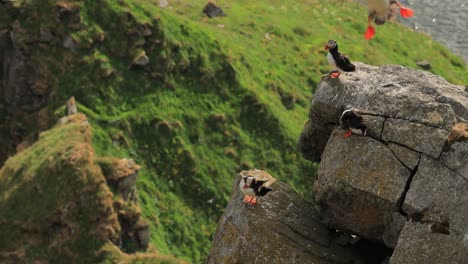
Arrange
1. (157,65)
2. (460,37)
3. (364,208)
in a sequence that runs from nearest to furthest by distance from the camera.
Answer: (364,208) → (157,65) → (460,37)

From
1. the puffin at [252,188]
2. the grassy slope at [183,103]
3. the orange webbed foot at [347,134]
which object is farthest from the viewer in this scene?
the grassy slope at [183,103]

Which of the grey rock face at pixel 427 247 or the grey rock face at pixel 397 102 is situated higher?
the grey rock face at pixel 397 102

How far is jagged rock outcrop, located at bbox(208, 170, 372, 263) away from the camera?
23.4 meters

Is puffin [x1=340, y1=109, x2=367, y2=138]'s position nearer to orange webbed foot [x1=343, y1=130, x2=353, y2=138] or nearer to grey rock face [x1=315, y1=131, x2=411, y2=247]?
orange webbed foot [x1=343, y1=130, x2=353, y2=138]

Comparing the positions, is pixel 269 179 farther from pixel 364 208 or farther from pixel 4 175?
pixel 4 175

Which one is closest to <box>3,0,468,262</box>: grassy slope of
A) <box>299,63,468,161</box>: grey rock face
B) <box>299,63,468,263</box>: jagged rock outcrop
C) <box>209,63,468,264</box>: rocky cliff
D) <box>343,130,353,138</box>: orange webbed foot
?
<box>209,63,468,264</box>: rocky cliff

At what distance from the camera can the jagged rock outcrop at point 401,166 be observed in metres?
20.9

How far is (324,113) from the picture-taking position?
1005 inches

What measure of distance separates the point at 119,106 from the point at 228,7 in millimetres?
26210

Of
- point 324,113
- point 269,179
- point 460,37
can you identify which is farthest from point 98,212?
point 460,37

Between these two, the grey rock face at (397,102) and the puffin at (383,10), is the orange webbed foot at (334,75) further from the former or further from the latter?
the puffin at (383,10)

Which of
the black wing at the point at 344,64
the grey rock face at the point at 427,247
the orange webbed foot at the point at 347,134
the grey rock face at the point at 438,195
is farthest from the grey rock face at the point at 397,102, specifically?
the grey rock face at the point at 427,247

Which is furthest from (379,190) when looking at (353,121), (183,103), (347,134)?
(183,103)

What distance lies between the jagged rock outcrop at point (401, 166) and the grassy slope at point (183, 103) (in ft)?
84.0
